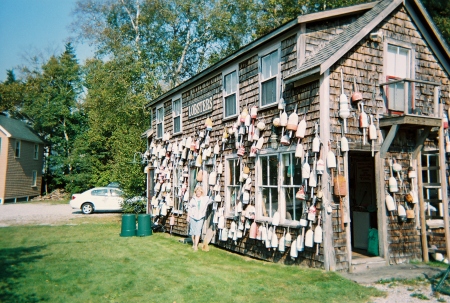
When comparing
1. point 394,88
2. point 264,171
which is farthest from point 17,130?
point 394,88

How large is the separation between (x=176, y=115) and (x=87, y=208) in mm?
11422

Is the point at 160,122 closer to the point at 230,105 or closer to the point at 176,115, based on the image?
the point at 176,115

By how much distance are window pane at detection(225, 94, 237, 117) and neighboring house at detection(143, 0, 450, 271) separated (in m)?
0.06

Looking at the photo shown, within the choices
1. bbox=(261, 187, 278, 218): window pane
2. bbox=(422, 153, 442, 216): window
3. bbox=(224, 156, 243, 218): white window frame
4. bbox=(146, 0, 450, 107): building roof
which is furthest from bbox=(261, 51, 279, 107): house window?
bbox=(422, 153, 442, 216): window

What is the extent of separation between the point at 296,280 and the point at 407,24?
695 centimetres

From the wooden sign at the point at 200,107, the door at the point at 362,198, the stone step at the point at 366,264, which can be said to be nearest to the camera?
the stone step at the point at 366,264

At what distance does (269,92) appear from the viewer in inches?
395

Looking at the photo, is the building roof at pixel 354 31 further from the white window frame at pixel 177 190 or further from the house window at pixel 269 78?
the white window frame at pixel 177 190

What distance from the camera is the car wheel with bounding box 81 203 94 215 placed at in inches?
924

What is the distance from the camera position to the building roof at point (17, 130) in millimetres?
32069

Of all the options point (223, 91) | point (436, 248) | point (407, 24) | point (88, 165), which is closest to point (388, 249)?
point (436, 248)

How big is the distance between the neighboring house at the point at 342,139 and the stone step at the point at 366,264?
23mm

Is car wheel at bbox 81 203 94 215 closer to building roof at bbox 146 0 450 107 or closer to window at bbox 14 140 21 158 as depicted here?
window at bbox 14 140 21 158

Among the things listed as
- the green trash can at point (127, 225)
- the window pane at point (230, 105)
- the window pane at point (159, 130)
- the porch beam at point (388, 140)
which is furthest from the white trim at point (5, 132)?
the porch beam at point (388, 140)
